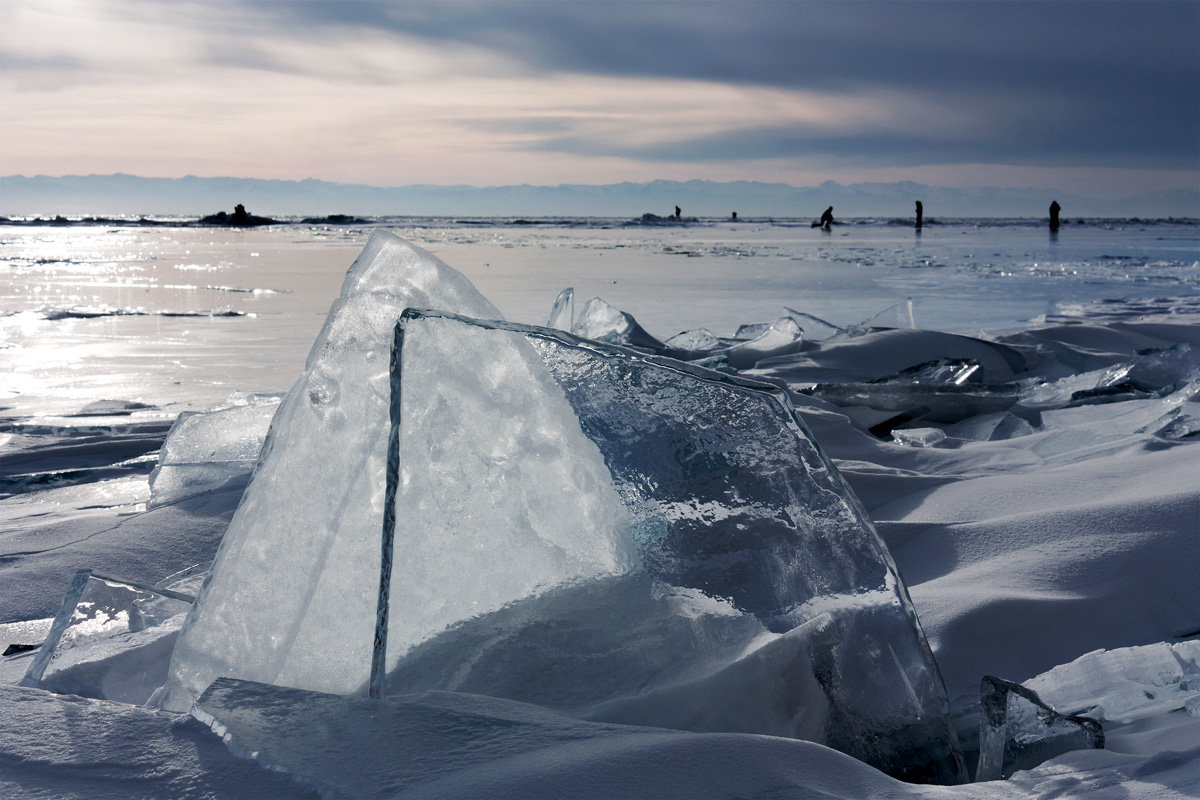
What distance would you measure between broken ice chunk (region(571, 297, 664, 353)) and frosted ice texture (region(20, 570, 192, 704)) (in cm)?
368

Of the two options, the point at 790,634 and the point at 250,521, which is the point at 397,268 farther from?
the point at 790,634

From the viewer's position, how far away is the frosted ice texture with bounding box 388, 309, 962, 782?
1.22 meters

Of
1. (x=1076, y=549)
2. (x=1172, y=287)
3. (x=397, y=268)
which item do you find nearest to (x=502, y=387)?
(x=397, y=268)

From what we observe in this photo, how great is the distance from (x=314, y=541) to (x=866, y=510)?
4.61 feet

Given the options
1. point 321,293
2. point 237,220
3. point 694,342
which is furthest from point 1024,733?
point 237,220

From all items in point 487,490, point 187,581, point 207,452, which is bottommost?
point 187,581

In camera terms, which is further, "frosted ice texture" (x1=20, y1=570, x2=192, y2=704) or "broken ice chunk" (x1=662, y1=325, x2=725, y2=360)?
"broken ice chunk" (x1=662, y1=325, x2=725, y2=360)

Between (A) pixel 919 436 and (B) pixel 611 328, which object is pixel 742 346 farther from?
(A) pixel 919 436

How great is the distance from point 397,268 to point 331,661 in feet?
1.93

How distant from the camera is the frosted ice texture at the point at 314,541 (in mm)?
1268

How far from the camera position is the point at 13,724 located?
1126 mm

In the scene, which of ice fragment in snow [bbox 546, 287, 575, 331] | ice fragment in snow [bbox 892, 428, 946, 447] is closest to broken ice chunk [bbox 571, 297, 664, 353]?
ice fragment in snow [bbox 546, 287, 575, 331]

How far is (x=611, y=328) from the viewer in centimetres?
530

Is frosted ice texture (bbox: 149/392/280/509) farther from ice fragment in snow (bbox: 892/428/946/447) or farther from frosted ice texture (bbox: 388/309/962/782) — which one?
ice fragment in snow (bbox: 892/428/946/447)
